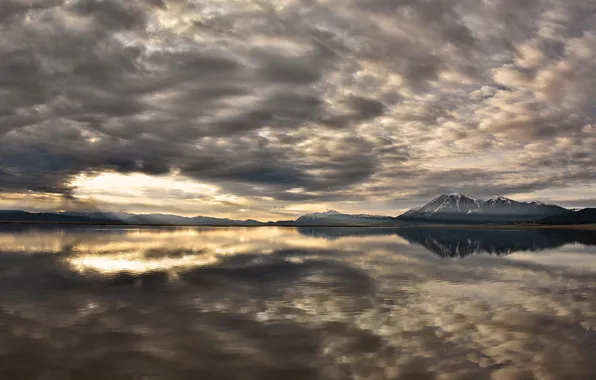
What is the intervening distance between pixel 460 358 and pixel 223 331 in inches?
344

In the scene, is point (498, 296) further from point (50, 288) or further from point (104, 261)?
point (104, 261)

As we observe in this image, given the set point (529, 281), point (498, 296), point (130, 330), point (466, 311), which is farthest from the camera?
point (529, 281)

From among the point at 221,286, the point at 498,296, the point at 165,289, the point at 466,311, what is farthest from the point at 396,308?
the point at 165,289

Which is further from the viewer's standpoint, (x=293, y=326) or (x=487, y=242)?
(x=487, y=242)

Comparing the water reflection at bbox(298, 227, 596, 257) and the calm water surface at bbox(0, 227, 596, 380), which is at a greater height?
the calm water surface at bbox(0, 227, 596, 380)

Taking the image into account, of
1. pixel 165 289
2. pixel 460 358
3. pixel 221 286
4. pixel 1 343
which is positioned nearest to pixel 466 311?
pixel 460 358

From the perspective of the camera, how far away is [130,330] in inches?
621

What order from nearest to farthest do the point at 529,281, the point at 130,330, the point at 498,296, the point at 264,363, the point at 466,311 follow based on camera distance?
the point at 264,363 < the point at 130,330 < the point at 466,311 < the point at 498,296 < the point at 529,281

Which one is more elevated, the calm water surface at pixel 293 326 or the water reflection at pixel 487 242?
the calm water surface at pixel 293 326

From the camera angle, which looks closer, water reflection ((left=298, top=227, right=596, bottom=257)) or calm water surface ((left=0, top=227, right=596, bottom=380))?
calm water surface ((left=0, top=227, right=596, bottom=380))

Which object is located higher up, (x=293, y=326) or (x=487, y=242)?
(x=293, y=326)

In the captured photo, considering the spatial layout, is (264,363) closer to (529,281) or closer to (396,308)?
(396,308)

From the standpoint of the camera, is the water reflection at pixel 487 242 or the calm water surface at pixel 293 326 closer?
the calm water surface at pixel 293 326

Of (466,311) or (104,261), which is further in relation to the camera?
(104,261)
